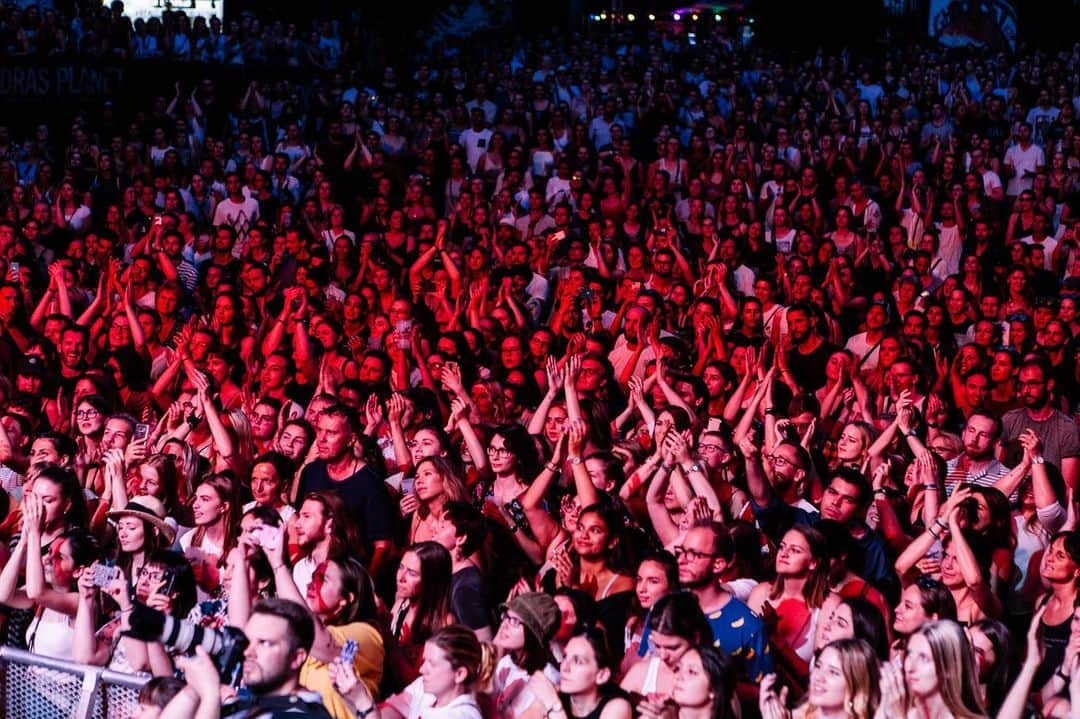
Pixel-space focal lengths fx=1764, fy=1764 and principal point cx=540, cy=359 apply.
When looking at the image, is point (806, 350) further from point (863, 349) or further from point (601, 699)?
point (601, 699)

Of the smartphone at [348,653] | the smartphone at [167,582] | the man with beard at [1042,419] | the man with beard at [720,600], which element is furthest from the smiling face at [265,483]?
the man with beard at [1042,419]

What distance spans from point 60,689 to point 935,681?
9.02ft

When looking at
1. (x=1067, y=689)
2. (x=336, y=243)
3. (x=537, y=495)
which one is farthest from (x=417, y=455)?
(x=336, y=243)

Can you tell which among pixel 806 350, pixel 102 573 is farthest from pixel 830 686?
pixel 806 350

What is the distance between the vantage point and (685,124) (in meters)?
18.5

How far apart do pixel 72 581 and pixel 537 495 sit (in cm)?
212

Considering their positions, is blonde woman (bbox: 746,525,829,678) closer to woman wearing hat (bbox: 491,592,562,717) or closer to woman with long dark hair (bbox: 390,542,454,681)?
woman wearing hat (bbox: 491,592,562,717)

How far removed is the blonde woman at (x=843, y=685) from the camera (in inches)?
211

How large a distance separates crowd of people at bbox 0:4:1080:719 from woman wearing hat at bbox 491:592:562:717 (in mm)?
15

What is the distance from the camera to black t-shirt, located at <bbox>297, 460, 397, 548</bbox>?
798 cm

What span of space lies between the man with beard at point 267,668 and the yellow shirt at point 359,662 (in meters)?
0.45

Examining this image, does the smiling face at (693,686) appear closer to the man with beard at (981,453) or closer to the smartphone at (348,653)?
the smartphone at (348,653)

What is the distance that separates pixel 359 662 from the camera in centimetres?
600

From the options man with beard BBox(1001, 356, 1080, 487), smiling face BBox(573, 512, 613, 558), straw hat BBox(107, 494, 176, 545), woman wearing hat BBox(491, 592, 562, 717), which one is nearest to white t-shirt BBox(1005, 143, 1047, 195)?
man with beard BBox(1001, 356, 1080, 487)
